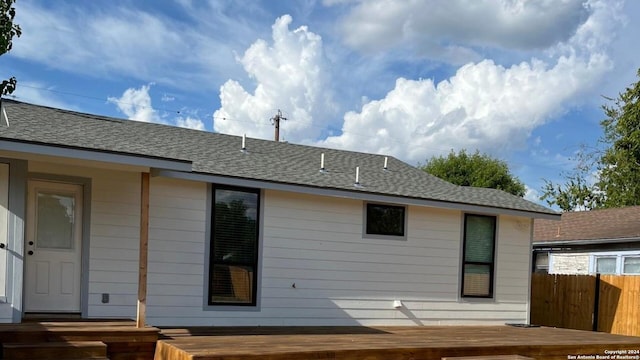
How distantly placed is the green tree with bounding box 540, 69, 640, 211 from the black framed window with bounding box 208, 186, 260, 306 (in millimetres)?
19327

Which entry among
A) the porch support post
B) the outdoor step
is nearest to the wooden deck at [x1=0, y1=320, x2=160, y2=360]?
the outdoor step

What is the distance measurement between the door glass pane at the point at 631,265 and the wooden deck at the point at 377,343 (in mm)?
4272

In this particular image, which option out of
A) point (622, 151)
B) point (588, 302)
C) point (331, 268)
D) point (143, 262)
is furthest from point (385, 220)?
point (622, 151)

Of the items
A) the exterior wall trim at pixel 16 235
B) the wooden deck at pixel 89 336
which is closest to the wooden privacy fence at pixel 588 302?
the wooden deck at pixel 89 336

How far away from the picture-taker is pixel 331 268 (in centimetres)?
980

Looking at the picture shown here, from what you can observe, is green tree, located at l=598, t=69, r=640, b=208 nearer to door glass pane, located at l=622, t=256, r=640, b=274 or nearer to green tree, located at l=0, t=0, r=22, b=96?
door glass pane, located at l=622, t=256, r=640, b=274

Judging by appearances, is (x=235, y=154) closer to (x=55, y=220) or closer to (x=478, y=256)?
(x=55, y=220)

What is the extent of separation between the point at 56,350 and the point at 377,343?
12.0ft

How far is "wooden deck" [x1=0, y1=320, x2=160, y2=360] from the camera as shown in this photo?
6.40 meters

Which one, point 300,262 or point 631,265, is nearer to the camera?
point 300,262

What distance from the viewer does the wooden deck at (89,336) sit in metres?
6.40

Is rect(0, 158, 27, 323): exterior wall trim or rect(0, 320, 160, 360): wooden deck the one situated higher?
rect(0, 158, 27, 323): exterior wall trim

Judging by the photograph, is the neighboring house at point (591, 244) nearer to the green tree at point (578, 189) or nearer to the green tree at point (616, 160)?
the green tree at point (616, 160)

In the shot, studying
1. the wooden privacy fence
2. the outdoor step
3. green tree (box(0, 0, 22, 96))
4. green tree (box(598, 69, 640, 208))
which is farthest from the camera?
green tree (box(598, 69, 640, 208))
